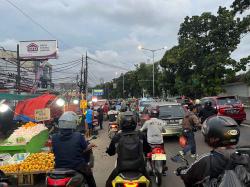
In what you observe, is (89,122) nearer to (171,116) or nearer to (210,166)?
(171,116)

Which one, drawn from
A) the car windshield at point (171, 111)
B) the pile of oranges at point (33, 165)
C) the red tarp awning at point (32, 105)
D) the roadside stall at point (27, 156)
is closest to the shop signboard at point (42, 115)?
the roadside stall at point (27, 156)

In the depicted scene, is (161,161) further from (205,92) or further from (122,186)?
(205,92)

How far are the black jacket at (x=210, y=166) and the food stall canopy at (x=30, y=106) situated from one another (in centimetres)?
1473

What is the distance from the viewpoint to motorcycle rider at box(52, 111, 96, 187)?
5879 millimetres

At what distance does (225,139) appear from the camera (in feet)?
12.2

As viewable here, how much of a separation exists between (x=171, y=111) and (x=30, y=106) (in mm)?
6438

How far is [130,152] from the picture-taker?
5.96 m

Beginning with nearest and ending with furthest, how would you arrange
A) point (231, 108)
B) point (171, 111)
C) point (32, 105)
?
point (171, 111)
point (32, 105)
point (231, 108)

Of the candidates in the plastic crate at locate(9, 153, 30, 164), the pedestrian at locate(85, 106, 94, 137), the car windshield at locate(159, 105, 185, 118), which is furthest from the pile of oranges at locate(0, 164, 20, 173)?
the pedestrian at locate(85, 106, 94, 137)

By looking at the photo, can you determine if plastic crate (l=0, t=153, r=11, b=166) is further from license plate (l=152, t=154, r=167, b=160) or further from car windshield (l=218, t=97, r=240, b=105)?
car windshield (l=218, t=97, r=240, b=105)

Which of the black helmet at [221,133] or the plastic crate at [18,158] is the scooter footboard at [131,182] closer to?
the black helmet at [221,133]

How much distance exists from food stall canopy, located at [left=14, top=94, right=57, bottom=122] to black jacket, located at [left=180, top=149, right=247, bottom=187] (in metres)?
14.7

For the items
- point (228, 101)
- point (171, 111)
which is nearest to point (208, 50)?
point (228, 101)

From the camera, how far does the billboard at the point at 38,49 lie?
3831 centimetres
